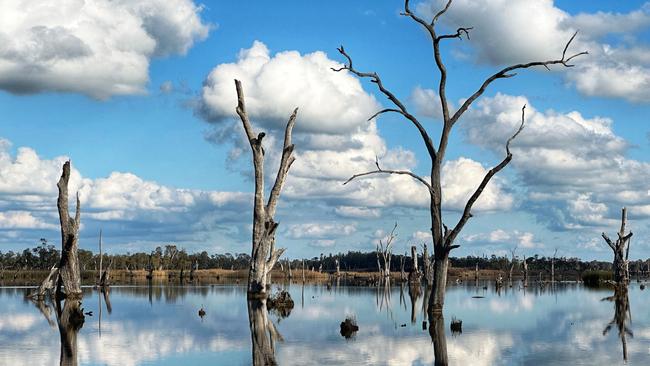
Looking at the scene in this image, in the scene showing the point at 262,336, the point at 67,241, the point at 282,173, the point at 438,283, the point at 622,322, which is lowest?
the point at 622,322

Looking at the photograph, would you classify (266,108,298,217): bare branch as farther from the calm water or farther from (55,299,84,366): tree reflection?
(55,299,84,366): tree reflection

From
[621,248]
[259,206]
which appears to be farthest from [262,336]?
[621,248]

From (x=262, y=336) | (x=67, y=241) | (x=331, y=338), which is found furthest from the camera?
(x=67, y=241)

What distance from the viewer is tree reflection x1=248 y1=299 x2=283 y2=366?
16125mm

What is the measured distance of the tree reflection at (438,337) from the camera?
1620cm

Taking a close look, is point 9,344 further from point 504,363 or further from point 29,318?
point 504,363

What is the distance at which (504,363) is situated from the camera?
1580cm

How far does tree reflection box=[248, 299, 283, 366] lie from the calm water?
0.20 meters

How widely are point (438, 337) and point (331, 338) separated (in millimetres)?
2811

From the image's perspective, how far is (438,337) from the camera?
20.6 metres

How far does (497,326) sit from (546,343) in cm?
536

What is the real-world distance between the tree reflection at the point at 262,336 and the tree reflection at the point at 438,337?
11.4 feet

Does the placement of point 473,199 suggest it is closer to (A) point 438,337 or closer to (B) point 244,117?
(A) point 438,337

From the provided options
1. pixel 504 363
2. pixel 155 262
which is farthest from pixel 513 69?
pixel 155 262
